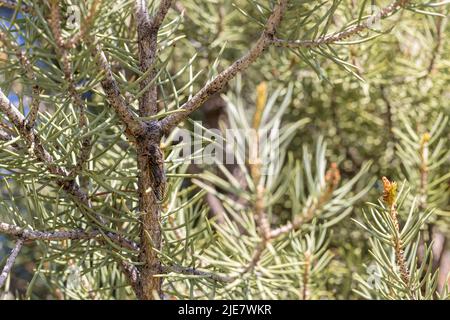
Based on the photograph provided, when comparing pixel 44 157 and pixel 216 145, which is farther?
pixel 216 145

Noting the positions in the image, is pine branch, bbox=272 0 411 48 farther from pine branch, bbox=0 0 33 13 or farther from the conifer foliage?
pine branch, bbox=0 0 33 13

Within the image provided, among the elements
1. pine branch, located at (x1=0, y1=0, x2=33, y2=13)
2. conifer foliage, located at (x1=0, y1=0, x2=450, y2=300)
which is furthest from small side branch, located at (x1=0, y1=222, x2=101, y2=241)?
pine branch, located at (x1=0, y1=0, x2=33, y2=13)

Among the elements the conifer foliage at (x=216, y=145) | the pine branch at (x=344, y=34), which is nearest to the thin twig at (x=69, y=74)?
the conifer foliage at (x=216, y=145)

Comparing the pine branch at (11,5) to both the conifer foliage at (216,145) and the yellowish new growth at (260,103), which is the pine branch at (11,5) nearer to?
the conifer foliage at (216,145)

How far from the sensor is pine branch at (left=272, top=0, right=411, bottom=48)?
12.5 inches

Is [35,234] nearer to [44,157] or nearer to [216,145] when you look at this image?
[44,157]

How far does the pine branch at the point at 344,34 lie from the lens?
12.5 inches

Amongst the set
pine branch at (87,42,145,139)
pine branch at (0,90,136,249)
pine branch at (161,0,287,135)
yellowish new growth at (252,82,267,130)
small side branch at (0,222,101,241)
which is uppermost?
pine branch at (161,0,287,135)

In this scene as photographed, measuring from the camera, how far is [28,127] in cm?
31

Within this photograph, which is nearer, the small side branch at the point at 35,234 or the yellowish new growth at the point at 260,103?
the yellowish new growth at the point at 260,103

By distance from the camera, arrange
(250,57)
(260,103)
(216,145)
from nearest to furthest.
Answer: (260,103) < (250,57) < (216,145)

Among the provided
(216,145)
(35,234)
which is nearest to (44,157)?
(35,234)

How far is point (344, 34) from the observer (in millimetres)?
326
